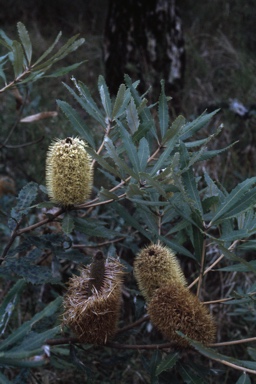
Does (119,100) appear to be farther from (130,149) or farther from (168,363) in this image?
(168,363)

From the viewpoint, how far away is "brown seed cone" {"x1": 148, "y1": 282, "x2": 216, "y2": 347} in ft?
3.90

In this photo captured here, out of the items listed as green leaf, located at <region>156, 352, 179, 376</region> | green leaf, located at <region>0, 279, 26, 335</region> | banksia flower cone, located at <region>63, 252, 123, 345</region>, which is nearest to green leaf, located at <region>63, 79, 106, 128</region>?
banksia flower cone, located at <region>63, 252, 123, 345</region>

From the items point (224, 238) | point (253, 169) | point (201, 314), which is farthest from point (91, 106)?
point (253, 169)

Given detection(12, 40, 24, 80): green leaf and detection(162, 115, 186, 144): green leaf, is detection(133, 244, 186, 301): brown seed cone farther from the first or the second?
detection(12, 40, 24, 80): green leaf

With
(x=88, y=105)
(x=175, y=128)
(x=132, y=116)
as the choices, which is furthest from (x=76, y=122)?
(x=175, y=128)

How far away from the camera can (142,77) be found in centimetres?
375

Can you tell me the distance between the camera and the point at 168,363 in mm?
1189

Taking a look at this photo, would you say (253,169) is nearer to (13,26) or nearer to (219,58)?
(219,58)

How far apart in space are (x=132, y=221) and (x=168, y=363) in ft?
1.17

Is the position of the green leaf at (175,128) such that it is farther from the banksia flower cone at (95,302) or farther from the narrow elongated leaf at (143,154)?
the banksia flower cone at (95,302)

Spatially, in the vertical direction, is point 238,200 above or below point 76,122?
below

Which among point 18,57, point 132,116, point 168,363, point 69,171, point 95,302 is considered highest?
point 18,57

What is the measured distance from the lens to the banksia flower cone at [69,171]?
4.10 ft

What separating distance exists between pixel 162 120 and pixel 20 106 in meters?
0.99
